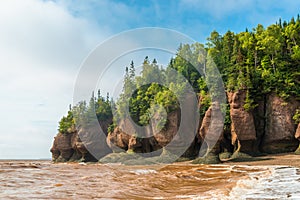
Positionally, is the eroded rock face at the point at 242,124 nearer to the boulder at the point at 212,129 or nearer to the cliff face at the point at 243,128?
the cliff face at the point at 243,128

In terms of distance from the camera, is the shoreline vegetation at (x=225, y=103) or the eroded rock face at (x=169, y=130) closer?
the shoreline vegetation at (x=225, y=103)

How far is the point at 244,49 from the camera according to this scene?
35469 mm

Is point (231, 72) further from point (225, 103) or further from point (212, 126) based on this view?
point (212, 126)

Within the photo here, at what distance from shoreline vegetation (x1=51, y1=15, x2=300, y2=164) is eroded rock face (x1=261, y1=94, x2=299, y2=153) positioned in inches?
3.5

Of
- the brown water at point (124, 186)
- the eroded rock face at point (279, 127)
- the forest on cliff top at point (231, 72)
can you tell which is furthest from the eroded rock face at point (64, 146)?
the brown water at point (124, 186)

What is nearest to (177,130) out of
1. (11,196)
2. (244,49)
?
(244,49)

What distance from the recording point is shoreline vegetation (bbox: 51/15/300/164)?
28281 mm

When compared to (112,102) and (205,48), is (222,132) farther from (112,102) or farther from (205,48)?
(112,102)

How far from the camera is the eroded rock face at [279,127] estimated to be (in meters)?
28.0

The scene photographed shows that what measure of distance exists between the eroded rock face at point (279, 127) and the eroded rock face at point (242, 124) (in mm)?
1860

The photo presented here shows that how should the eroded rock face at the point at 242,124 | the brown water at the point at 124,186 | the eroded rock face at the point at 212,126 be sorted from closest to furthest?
the brown water at the point at 124,186 < the eroded rock face at the point at 242,124 < the eroded rock face at the point at 212,126

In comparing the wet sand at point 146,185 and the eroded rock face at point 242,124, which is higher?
the eroded rock face at point 242,124

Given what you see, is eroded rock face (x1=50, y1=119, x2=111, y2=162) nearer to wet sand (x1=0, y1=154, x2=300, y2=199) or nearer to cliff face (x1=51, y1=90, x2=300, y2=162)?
cliff face (x1=51, y1=90, x2=300, y2=162)

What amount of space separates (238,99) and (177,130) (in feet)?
26.7
